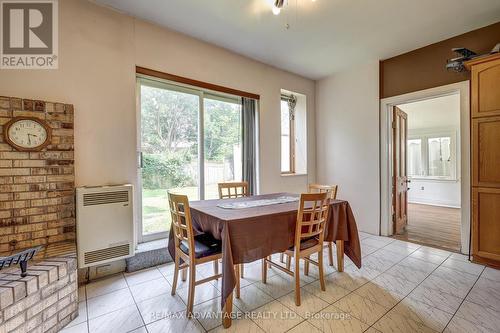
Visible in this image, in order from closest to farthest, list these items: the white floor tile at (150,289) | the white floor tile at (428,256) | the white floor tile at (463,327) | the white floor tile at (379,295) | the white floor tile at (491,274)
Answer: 1. the white floor tile at (463,327)
2. the white floor tile at (379,295)
3. the white floor tile at (150,289)
4. the white floor tile at (491,274)
5. the white floor tile at (428,256)

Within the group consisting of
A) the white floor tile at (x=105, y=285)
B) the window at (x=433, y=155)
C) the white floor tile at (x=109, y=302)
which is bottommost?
the white floor tile at (x=109, y=302)

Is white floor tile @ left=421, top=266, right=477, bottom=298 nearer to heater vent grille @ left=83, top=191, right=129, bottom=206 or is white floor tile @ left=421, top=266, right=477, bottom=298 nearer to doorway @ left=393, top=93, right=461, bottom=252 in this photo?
doorway @ left=393, top=93, right=461, bottom=252

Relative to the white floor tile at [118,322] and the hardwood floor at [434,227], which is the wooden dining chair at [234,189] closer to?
the white floor tile at [118,322]

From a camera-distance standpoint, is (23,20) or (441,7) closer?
(23,20)

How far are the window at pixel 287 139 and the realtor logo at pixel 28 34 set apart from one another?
3434 millimetres

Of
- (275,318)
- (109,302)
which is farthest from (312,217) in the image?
(109,302)

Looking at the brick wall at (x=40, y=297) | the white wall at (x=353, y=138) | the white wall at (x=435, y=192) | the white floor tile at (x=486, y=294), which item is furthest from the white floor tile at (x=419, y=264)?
the white wall at (x=435, y=192)

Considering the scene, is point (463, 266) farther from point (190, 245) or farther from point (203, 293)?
point (190, 245)

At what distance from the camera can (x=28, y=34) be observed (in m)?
2.22

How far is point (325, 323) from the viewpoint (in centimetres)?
175

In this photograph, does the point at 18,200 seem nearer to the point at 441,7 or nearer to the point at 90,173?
the point at 90,173

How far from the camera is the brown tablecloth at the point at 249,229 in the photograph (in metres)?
1.70

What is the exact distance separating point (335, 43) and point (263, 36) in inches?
41.4

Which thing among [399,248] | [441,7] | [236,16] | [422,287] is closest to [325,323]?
[422,287]
